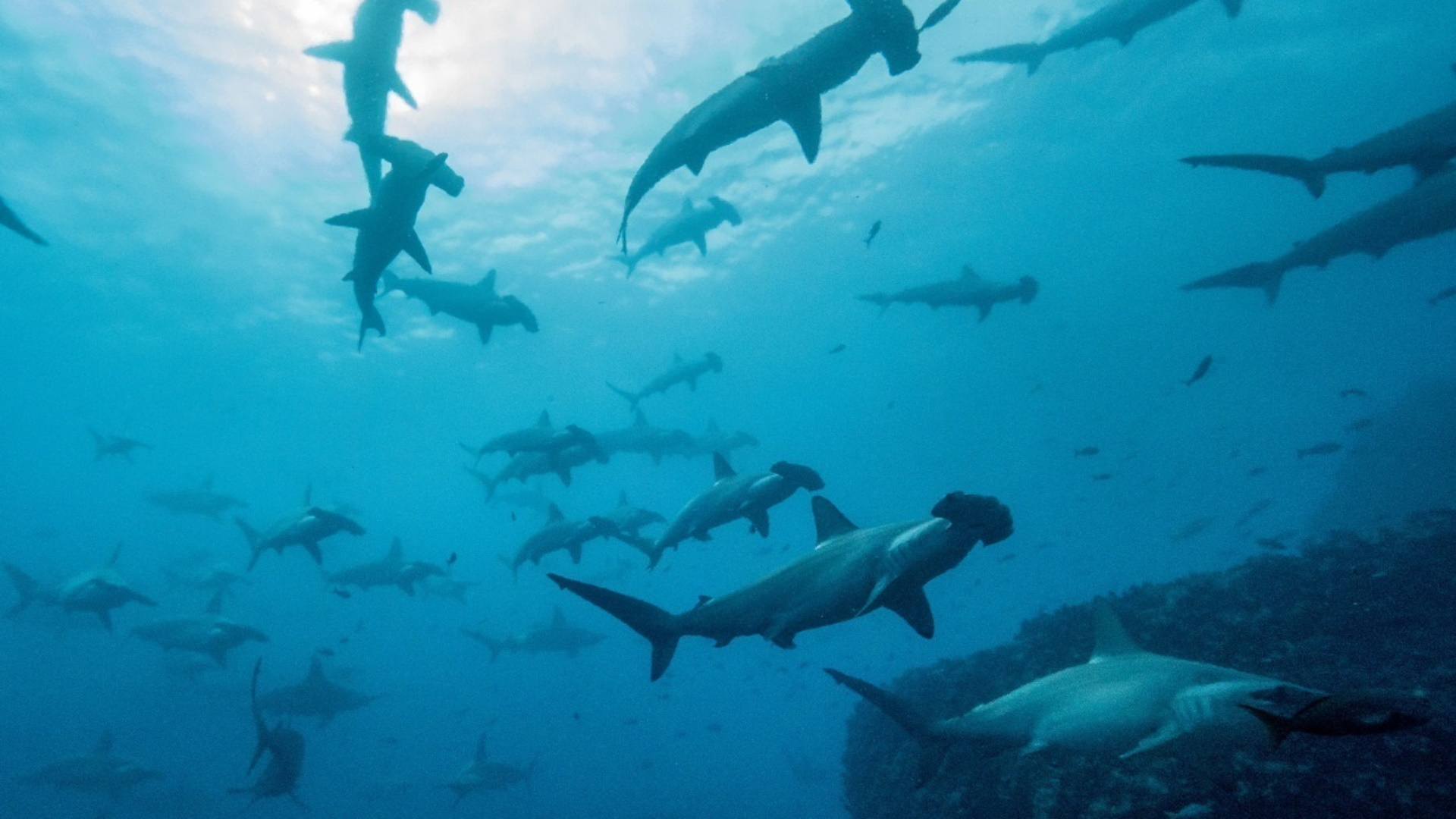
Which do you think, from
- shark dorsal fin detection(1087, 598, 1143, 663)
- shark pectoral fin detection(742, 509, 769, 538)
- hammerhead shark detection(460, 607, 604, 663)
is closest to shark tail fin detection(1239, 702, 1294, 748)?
shark dorsal fin detection(1087, 598, 1143, 663)

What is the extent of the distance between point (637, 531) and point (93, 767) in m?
19.6

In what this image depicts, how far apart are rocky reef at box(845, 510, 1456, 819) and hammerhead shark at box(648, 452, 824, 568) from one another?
2208 millimetres

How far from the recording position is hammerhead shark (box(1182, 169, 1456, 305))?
6.75 meters

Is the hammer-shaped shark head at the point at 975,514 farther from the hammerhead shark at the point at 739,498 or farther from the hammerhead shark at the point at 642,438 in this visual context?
the hammerhead shark at the point at 642,438

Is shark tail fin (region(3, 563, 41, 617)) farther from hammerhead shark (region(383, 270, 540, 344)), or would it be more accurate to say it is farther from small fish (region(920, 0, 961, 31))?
small fish (region(920, 0, 961, 31))

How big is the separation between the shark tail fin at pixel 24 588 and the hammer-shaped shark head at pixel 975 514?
2251cm

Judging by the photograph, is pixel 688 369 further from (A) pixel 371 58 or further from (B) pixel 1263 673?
(B) pixel 1263 673

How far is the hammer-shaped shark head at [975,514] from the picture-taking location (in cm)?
324

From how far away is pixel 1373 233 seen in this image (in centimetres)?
764

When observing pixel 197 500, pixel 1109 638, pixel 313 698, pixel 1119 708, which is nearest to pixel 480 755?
pixel 313 698

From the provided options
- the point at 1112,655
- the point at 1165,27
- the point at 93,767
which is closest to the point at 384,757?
the point at 93,767

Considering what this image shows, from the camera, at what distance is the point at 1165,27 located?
80.0 ft

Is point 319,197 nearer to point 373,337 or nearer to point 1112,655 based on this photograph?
point 373,337

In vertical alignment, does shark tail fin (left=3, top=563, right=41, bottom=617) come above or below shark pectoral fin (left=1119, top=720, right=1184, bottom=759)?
above
